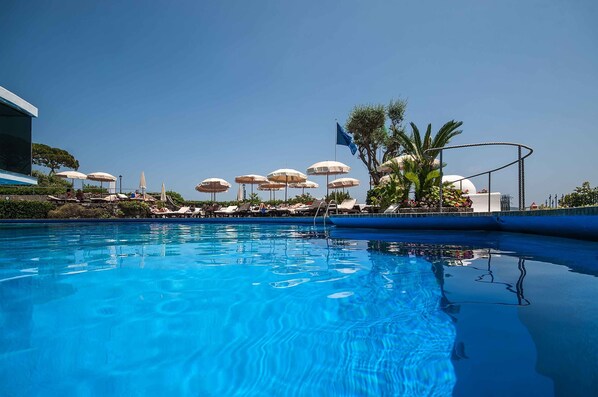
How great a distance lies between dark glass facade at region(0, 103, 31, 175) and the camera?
37.8 ft

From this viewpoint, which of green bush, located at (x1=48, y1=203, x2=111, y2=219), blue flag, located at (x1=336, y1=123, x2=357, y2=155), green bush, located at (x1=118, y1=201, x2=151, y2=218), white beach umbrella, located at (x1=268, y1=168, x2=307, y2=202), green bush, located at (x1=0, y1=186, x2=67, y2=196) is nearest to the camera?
blue flag, located at (x1=336, y1=123, x2=357, y2=155)


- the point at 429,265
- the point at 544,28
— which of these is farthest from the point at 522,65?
the point at 429,265

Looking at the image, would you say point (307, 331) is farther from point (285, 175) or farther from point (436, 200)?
point (285, 175)

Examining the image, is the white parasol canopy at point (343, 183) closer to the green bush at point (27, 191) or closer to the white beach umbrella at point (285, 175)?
the white beach umbrella at point (285, 175)

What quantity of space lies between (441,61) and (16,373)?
55.5 ft

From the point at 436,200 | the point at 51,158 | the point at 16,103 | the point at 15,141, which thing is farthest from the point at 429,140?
the point at 51,158

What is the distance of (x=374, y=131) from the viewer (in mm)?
21484

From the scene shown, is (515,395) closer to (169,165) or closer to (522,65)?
(522,65)

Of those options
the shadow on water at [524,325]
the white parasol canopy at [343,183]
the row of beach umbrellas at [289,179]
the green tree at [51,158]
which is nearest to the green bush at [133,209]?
the row of beach umbrellas at [289,179]

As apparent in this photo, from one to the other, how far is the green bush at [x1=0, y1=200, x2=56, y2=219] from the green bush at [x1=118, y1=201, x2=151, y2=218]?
15.6 ft

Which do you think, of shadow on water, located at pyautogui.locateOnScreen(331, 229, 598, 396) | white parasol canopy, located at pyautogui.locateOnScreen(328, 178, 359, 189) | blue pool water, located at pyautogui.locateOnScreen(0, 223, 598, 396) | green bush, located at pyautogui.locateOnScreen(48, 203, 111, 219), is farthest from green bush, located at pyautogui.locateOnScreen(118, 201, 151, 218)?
shadow on water, located at pyautogui.locateOnScreen(331, 229, 598, 396)

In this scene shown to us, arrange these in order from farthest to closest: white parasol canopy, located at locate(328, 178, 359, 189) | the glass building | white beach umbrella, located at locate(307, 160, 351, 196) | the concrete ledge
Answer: white parasol canopy, located at locate(328, 178, 359, 189) → white beach umbrella, located at locate(307, 160, 351, 196) → the glass building → the concrete ledge

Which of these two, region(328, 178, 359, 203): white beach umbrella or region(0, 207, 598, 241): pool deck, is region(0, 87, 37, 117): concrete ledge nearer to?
region(0, 207, 598, 241): pool deck

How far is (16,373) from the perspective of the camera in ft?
4.79
